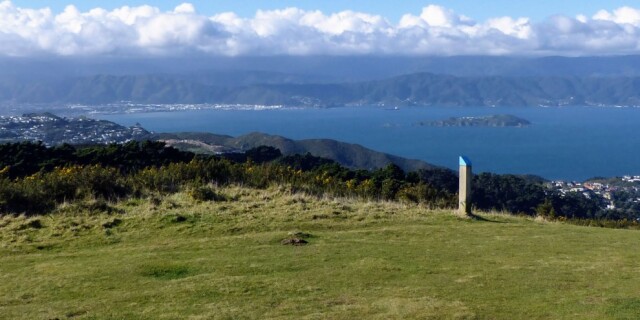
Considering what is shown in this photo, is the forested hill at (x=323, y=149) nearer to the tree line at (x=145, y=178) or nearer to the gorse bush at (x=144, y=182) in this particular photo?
the tree line at (x=145, y=178)

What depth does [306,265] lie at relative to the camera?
9742 millimetres

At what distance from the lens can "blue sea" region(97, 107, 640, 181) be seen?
107269 millimetres

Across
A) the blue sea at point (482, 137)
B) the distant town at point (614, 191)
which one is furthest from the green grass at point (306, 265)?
the blue sea at point (482, 137)

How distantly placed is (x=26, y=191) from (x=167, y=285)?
7.52 metres

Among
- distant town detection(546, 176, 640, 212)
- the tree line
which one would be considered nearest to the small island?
distant town detection(546, 176, 640, 212)

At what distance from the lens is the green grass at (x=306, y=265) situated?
302 inches

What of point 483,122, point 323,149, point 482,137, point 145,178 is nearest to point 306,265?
point 145,178

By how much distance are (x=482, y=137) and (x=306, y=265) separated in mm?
143378

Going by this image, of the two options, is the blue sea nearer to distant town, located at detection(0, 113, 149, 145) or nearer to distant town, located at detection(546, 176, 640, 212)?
distant town, located at detection(546, 176, 640, 212)

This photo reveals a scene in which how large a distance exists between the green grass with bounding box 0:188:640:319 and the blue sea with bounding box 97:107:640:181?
234 ft

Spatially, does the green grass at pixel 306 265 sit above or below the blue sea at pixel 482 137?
A: above

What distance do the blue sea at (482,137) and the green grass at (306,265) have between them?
71236mm

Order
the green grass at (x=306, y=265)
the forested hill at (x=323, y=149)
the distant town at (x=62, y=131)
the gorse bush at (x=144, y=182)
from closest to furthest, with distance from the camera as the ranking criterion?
the green grass at (x=306, y=265) → the gorse bush at (x=144, y=182) → the distant town at (x=62, y=131) → the forested hill at (x=323, y=149)

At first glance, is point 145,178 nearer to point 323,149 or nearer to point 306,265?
point 306,265
